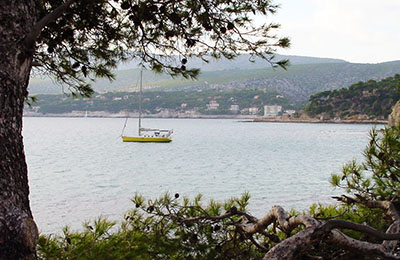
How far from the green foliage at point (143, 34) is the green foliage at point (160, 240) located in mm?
1021

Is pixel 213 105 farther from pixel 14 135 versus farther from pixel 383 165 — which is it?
pixel 14 135

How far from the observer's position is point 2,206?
6.35ft

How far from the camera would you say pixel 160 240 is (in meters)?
2.82

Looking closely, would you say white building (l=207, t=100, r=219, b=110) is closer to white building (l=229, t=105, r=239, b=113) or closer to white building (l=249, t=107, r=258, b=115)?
white building (l=229, t=105, r=239, b=113)

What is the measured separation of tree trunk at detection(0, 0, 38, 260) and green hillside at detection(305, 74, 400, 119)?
6484cm

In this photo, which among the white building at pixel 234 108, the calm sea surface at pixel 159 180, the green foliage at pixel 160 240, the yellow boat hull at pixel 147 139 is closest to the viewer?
the green foliage at pixel 160 240

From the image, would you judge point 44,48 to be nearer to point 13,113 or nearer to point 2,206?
point 13,113

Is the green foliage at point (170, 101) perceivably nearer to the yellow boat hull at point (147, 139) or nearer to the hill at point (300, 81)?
the hill at point (300, 81)

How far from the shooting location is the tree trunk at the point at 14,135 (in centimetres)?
194

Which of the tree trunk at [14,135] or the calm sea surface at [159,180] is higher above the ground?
the tree trunk at [14,135]

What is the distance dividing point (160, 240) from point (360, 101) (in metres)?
79.7

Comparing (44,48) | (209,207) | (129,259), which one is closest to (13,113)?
(129,259)

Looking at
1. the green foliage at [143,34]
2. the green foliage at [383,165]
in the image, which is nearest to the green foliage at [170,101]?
the green foliage at [143,34]

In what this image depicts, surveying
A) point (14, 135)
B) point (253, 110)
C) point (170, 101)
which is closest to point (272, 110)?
point (253, 110)
